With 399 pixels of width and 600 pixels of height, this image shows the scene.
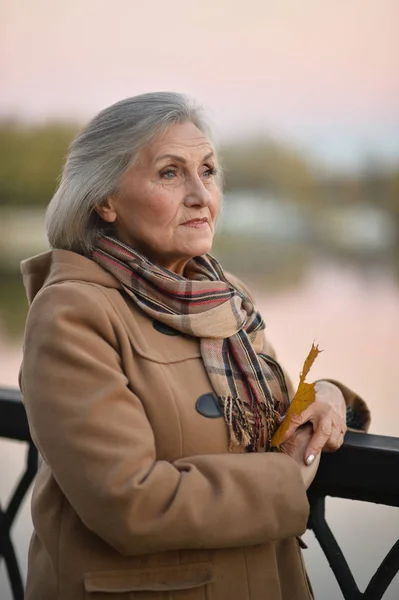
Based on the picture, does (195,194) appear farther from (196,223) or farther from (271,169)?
(271,169)

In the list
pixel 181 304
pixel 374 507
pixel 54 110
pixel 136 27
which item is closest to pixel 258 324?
pixel 181 304

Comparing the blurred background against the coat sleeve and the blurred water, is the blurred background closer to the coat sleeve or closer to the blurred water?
the blurred water

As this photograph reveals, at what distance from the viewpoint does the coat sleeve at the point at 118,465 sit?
1.31 m

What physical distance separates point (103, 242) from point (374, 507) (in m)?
2.74

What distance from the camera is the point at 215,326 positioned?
61.7 inches

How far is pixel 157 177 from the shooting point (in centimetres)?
159

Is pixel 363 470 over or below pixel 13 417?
over

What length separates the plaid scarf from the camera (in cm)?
151

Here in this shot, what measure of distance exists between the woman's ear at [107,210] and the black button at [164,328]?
0.85 feet

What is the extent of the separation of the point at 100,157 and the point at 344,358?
22.4ft

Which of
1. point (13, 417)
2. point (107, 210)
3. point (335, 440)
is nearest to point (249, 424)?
point (335, 440)

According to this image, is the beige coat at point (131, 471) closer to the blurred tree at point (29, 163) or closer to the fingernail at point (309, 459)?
the fingernail at point (309, 459)

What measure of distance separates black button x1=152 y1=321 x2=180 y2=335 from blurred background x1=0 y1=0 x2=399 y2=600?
16.4 ft

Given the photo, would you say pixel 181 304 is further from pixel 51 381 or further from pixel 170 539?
pixel 170 539
